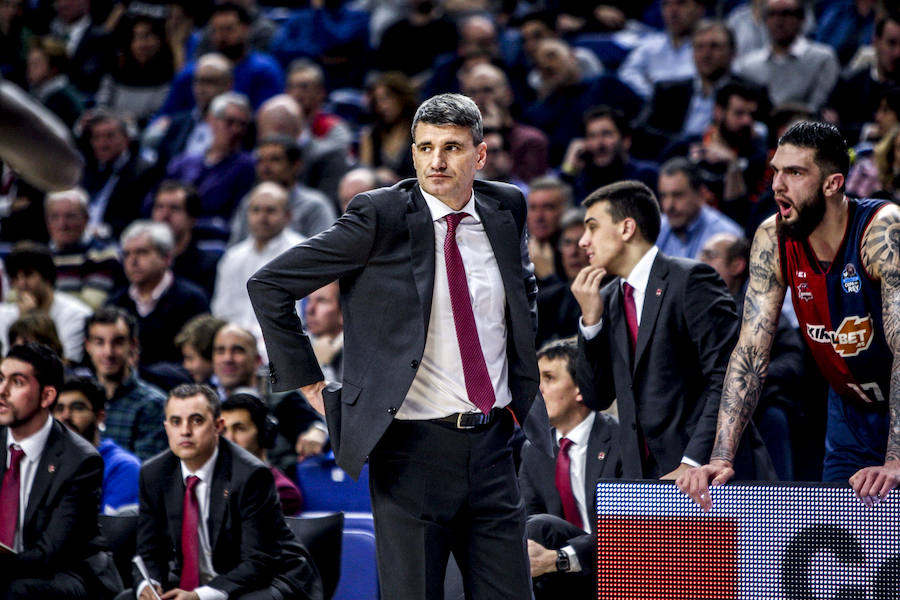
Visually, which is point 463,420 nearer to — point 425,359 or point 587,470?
point 425,359

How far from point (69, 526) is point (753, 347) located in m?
3.25

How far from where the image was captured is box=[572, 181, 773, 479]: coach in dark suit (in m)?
4.57

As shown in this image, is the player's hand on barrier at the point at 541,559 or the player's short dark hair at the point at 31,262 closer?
the player's hand on barrier at the point at 541,559

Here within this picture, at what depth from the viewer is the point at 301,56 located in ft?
43.3

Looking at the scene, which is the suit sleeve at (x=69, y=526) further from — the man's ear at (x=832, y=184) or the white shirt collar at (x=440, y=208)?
the man's ear at (x=832, y=184)

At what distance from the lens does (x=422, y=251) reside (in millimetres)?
3688

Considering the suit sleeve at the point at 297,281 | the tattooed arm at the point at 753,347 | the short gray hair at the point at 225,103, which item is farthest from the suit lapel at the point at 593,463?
the short gray hair at the point at 225,103

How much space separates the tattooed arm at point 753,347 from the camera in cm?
413

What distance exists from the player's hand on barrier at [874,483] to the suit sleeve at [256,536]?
2.78m

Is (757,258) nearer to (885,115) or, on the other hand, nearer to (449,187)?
(449,187)

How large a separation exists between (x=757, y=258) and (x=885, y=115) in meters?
3.76

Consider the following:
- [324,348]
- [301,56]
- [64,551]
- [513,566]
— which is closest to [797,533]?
[513,566]

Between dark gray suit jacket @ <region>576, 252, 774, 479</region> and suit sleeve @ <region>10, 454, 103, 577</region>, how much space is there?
8.19 feet

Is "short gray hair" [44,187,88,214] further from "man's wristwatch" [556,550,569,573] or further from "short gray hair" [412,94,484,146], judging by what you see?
"short gray hair" [412,94,484,146]
